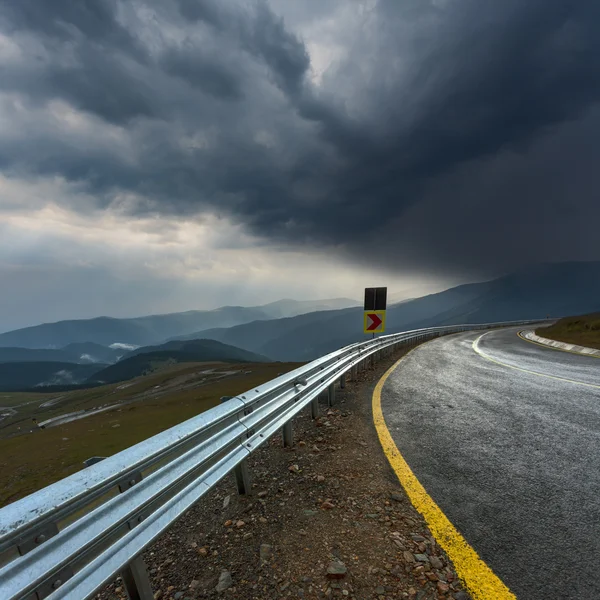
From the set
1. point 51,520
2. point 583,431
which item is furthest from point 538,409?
point 51,520

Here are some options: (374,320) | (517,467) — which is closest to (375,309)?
(374,320)

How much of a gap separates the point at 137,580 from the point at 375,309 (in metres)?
10.1

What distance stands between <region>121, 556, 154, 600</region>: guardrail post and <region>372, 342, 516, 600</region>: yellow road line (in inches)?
76.5

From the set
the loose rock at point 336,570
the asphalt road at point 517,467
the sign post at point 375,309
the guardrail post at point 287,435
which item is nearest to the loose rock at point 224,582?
the loose rock at point 336,570

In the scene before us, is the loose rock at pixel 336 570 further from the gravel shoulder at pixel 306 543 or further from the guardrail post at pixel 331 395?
A: the guardrail post at pixel 331 395

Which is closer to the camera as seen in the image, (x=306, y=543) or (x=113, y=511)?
(x=113, y=511)

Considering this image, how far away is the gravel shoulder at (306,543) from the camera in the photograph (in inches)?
80.8

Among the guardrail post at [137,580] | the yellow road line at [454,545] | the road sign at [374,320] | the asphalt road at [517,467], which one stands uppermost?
the road sign at [374,320]

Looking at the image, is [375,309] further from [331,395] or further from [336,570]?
[336,570]

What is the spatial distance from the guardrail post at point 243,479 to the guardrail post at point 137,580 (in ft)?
4.16

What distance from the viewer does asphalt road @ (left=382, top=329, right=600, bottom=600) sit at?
7.07 feet

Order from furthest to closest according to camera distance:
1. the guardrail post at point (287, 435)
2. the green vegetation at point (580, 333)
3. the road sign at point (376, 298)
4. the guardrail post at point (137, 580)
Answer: the green vegetation at point (580, 333), the road sign at point (376, 298), the guardrail post at point (287, 435), the guardrail post at point (137, 580)

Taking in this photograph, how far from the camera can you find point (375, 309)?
11.1m

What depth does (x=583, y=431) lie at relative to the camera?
4336 millimetres
